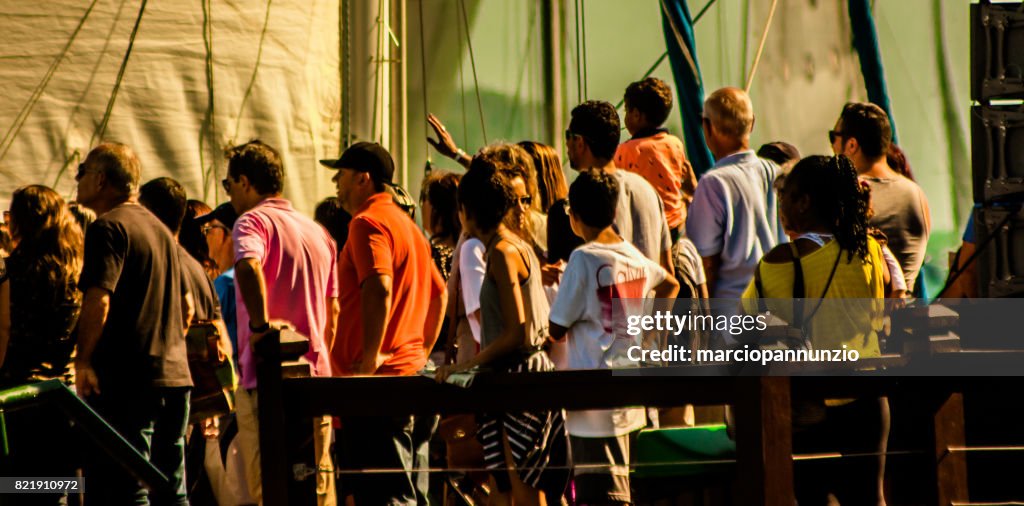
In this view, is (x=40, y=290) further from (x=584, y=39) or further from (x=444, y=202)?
(x=584, y=39)

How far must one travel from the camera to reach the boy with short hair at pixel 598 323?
4605mm

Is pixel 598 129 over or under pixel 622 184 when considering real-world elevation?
over

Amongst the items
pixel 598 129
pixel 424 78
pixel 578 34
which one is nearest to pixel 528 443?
pixel 598 129

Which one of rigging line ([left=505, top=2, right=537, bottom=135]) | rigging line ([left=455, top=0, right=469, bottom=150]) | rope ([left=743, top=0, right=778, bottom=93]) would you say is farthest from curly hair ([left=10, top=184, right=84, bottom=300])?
rope ([left=743, top=0, right=778, bottom=93])

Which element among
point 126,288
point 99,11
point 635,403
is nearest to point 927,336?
point 635,403

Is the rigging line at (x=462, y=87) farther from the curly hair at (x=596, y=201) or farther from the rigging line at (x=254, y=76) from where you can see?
the curly hair at (x=596, y=201)

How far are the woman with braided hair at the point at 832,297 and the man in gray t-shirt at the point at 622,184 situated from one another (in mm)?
850

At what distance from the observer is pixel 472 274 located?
16.5 feet

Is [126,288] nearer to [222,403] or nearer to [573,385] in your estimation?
[222,403]

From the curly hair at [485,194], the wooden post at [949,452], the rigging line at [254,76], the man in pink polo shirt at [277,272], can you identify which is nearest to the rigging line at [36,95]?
the rigging line at [254,76]

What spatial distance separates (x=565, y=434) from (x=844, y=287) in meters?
1.05

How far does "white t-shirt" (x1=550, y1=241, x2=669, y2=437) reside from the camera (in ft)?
15.1

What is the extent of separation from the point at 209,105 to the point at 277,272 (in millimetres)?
2959

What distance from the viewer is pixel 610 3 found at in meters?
9.58
